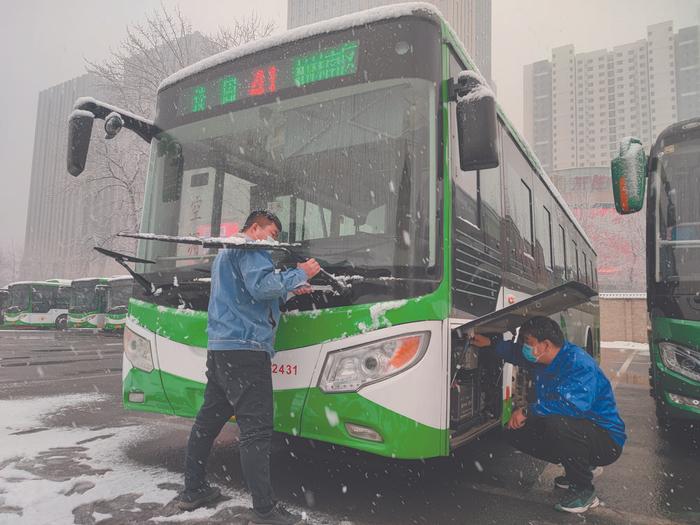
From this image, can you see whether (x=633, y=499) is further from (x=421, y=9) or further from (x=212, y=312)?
(x=421, y=9)

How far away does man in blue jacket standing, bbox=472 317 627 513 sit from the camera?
3.56m

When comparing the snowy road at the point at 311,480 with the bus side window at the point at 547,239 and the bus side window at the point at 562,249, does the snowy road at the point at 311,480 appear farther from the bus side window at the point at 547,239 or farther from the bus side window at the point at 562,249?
the bus side window at the point at 562,249

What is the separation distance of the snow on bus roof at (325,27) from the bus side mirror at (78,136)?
2.51 feet

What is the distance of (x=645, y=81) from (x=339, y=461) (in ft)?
393

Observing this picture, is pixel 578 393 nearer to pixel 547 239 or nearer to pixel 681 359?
pixel 681 359

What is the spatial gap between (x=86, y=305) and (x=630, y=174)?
29.7 metres

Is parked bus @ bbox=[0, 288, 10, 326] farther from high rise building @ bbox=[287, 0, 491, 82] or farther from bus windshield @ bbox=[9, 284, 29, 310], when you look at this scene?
high rise building @ bbox=[287, 0, 491, 82]

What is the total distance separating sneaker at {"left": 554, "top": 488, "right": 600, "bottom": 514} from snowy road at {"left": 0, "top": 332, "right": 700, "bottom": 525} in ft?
0.24

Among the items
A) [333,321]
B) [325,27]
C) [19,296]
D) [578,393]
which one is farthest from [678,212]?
[19,296]

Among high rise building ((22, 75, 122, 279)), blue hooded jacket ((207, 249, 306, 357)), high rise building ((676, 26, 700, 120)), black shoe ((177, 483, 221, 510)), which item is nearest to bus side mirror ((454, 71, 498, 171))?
blue hooded jacket ((207, 249, 306, 357))

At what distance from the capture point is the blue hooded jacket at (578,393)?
3594 millimetres

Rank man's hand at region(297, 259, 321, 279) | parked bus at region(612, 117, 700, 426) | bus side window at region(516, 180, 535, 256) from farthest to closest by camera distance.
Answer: bus side window at region(516, 180, 535, 256) < parked bus at region(612, 117, 700, 426) < man's hand at region(297, 259, 321, 279)

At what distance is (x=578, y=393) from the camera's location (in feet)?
11.8

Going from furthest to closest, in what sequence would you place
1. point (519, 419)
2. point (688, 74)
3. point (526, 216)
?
point (688, 74)
point (526, 216)
point (519, 419)
